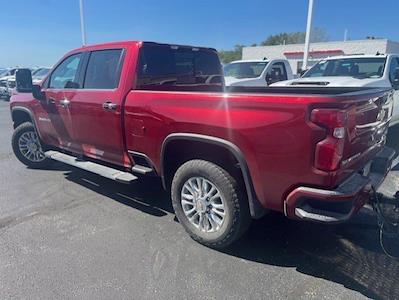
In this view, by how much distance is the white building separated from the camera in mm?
36219

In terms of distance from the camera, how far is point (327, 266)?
2.94 metres

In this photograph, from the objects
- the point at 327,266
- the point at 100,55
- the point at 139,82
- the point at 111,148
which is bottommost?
the point at 327,266

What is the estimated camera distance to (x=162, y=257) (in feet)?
10.2

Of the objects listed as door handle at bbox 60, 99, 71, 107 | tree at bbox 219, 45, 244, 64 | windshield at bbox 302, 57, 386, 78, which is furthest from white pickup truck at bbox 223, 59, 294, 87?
tree at bbox 219, 45, 244, 64

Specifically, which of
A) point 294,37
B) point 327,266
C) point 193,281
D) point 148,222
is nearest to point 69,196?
point 148,222

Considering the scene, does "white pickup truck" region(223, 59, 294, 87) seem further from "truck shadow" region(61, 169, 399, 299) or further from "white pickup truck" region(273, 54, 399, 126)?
"truck shadow" region(61, 169, 399, 299)

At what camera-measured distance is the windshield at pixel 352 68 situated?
24.7 ft

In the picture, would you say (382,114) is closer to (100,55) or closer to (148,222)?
(148,222)

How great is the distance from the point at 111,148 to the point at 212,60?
6.59 ft

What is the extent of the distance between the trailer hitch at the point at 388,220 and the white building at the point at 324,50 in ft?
99.9

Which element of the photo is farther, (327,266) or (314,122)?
(327,266)

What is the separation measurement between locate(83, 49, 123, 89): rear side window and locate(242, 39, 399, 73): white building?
98.8 feet

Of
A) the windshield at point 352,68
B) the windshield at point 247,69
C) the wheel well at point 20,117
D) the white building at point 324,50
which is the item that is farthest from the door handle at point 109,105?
the white building at point 324,50

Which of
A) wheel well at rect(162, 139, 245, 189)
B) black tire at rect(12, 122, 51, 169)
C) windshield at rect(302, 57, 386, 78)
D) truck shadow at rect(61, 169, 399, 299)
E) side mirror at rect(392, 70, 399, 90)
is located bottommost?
truck shadow at rect(61, 169, 399, 299)
